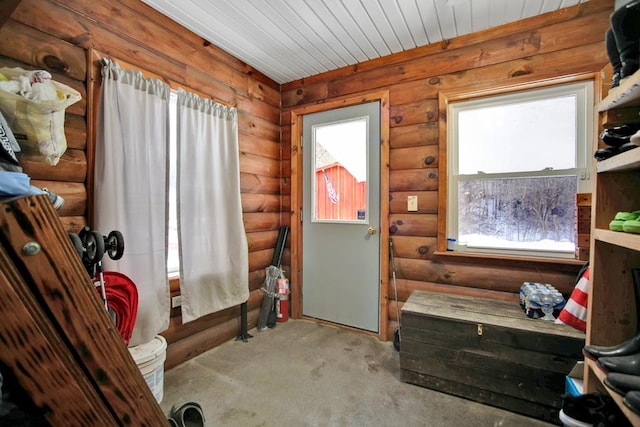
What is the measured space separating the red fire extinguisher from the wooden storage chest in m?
1.28

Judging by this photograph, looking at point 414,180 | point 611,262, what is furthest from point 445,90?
point 611,262

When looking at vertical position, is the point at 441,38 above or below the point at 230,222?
above

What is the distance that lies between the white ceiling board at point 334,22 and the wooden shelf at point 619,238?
1.63 metres

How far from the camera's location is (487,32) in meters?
2.19

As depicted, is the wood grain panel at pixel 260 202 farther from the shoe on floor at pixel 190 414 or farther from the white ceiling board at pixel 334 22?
the shoe on floor at pixel 190 414

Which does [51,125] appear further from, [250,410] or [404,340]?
[404,340]

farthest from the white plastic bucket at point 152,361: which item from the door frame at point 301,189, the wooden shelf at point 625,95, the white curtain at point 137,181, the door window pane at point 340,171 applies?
the wooden shelf at point 625,95

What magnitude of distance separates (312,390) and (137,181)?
1707 mm

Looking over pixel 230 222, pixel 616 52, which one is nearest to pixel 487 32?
pixel 616 52

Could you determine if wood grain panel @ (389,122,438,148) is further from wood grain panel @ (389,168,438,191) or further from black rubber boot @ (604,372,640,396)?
black rubber boot @ (604,372,640,396)

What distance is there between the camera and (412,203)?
2.47 meters

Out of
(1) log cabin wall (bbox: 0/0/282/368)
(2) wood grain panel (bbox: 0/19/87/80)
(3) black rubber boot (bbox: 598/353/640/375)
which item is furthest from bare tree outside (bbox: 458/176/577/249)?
(2) wood grain panel (bbox: 0/19/87/80)

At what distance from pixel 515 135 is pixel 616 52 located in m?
1.17

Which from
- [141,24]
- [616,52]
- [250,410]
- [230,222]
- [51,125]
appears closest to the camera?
[616,52]
